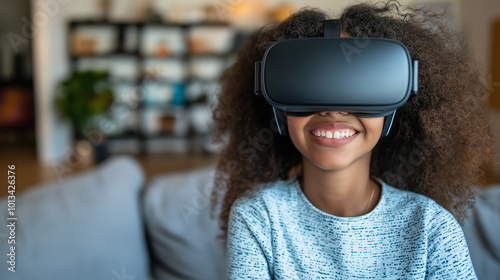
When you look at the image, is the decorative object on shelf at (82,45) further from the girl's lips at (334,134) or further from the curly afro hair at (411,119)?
the girl's lips at (334,134)

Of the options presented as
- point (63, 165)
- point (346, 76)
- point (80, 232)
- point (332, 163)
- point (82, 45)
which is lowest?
point (63, 165)

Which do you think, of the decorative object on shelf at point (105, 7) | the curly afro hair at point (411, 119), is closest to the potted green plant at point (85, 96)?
the decorative object on shelf at point (105, 7)

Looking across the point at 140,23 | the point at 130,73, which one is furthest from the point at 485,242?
the point at 130,73

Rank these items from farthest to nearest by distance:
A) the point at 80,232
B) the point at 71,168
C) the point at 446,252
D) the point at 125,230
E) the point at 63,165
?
1. the point at 63,165
2. the point at 71,168
3. the point at 125,230
4. the point at 80,232
5. the point at 446,252

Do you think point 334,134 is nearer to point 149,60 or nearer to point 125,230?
point 125,230

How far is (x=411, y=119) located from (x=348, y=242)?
0.23 metres

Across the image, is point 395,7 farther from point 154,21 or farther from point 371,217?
point 154,21

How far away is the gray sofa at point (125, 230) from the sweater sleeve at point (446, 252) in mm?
573

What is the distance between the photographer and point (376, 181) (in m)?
0.85

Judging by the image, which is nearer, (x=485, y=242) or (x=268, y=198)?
(x=268, y=198)

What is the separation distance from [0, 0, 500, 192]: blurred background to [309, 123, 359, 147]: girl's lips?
494 cm

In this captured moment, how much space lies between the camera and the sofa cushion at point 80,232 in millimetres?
1190

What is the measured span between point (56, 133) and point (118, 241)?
5.11 m

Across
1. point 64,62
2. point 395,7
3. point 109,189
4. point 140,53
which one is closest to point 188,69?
point 140,53
